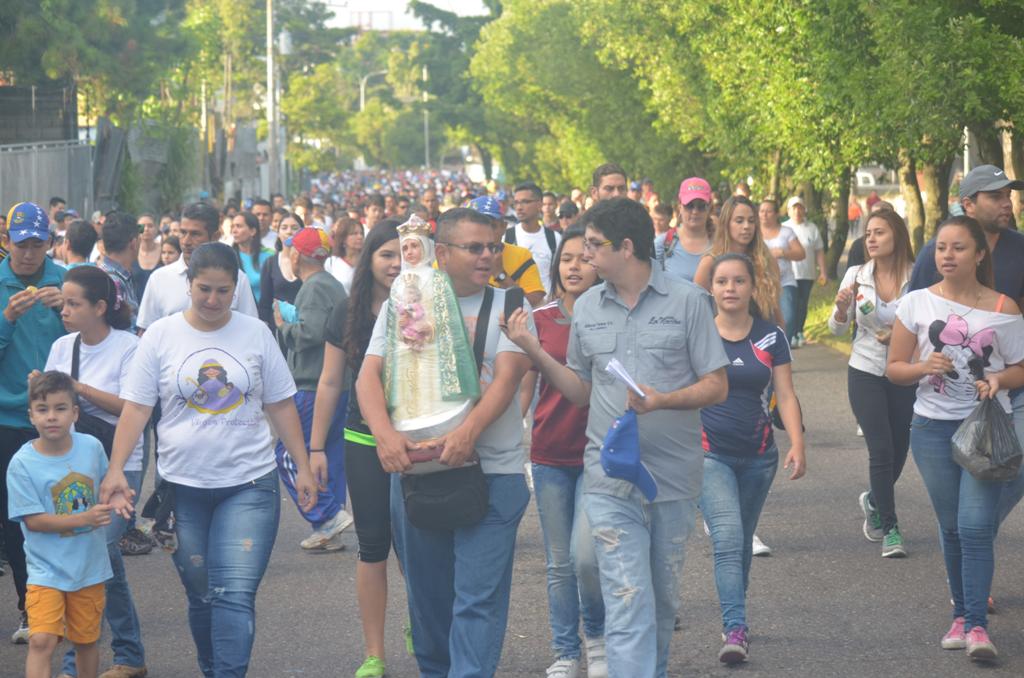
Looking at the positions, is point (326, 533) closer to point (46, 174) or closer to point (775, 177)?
point (775, 177)

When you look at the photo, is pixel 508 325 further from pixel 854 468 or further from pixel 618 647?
pixel 854 468

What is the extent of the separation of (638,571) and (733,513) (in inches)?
57.2

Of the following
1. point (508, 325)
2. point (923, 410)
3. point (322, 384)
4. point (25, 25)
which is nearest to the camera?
point (508, 325)

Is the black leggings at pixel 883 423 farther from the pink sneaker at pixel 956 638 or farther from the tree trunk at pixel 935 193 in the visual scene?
the tree trunk at pixel 935 193

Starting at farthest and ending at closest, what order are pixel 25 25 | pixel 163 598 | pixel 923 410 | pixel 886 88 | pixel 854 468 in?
1. pixel 25 25
2. pixel 886 88
3. pixel 854 468
4. pixel 163 598
5. pixel 923 410

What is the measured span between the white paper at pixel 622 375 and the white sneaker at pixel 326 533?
13.8 feet

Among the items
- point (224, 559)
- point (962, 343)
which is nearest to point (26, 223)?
point (224, 559)

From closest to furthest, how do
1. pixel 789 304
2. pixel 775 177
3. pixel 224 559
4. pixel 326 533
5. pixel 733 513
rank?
pixel 224 559
pixel 733 513
pixel 326 533
pixel 789 304
pixel 775 177

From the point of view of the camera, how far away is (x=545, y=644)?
23.7 feet

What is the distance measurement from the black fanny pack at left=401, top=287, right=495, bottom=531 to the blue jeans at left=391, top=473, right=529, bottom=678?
3.5 inches

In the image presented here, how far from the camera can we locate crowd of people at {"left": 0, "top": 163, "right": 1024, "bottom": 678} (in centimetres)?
541

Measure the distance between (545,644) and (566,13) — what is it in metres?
45.3

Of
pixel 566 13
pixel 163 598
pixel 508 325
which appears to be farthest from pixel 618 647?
pixel 566 13

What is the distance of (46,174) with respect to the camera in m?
30.7
